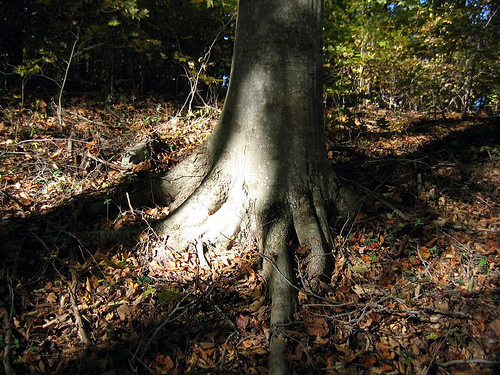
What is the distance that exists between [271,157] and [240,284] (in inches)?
47.0

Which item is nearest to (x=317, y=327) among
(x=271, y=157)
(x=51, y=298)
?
(x=271, y=157)

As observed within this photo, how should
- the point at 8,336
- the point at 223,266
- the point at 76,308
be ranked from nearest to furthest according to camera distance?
the point at 8,336
the point at 76,308
the point at 223,266

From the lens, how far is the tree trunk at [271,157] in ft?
9.04

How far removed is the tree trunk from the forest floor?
185mm

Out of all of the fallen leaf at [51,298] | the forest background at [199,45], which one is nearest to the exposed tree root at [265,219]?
the fallen leaf at [51,298]

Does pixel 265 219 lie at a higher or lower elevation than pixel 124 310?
higher

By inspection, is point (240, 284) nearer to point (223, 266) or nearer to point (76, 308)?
point (223, 266)

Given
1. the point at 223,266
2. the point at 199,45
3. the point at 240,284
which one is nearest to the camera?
the point at 240,284

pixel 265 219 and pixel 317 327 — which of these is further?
pixel 265 219

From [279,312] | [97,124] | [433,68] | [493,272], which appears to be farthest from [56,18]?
[433,68]

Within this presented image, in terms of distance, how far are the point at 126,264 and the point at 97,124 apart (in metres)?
3.49

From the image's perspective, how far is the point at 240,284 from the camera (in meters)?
2.66

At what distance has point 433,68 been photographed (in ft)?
25.0

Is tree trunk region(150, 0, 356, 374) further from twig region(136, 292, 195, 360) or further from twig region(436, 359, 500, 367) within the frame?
twig region(436, 359, 500, 367)
